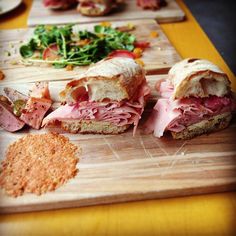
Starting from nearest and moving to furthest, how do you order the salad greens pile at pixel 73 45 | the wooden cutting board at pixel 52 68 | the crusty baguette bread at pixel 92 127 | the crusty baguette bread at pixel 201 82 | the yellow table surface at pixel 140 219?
the yellow table surface at pixel 140 219, the crusty baguette bread at pixel 201 82, the crusty baguette bread at pixel 92 127, the wooden cutting board at pixel 52 68, the salad greens pile at pixel 73 45

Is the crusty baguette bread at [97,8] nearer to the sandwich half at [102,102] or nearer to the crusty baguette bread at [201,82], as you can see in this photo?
the sandwich half at [102,102]

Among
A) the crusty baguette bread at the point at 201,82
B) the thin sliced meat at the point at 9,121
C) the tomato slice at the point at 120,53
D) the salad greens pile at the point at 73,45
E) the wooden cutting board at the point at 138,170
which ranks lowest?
the salad greens pile at the point at 73,45

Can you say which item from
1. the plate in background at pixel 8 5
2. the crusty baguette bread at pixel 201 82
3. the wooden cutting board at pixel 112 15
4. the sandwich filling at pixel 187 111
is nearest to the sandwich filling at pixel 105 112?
the sandwich filling at pixel 187 111

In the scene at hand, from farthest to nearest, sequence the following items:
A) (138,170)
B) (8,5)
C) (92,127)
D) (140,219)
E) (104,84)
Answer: (8,5) → (92,127) → (104,84) → (138,170) → (140,219)

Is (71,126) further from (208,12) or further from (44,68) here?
(208,12)

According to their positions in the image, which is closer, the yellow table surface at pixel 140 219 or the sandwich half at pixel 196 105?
the yellow table surface at pixel 140 219

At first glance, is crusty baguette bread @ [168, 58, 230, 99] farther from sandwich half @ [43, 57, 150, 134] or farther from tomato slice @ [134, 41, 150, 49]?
tomato slice @ [134, 41, 150, 49]

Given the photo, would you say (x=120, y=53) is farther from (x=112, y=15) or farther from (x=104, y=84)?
(x=112, y=15)

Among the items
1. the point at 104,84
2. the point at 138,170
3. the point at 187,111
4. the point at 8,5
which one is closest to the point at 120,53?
the point at 104,84
